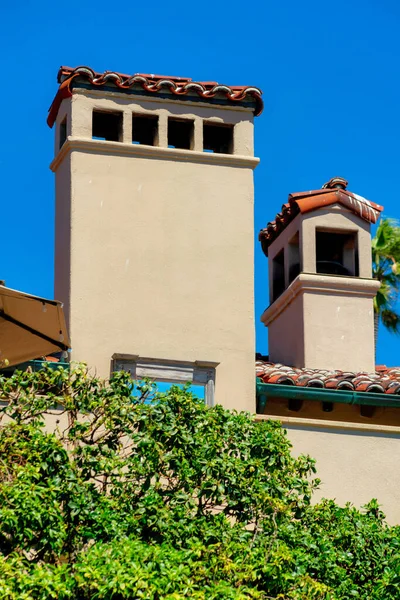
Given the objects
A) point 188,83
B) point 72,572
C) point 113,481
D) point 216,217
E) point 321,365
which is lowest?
point 72,572

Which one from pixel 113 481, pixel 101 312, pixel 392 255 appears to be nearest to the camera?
pixel 113 481

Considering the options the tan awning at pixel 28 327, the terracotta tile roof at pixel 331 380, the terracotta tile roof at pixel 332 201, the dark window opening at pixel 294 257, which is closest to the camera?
the tan awning at pixel 28 327

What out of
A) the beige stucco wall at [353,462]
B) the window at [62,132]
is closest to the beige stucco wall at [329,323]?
the beige stucco wall at [353,462]

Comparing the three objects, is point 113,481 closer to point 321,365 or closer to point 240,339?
point 240,339

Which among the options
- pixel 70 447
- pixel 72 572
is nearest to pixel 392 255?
pixel 70 447

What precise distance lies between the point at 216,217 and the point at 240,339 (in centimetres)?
168

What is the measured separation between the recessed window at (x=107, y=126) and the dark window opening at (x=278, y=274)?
3799 millimetres

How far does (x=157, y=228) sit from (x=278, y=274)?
13.8 ft

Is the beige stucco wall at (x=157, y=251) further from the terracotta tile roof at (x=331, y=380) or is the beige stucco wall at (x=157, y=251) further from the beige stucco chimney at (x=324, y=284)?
the beige stucco chimney at (x=324, y=284)

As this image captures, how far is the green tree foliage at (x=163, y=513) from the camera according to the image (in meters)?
13.3

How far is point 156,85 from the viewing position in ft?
64.3

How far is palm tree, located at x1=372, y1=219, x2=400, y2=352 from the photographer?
107 ft

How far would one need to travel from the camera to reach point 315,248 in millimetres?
21500

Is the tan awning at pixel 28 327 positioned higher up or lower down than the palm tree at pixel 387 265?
lower down
